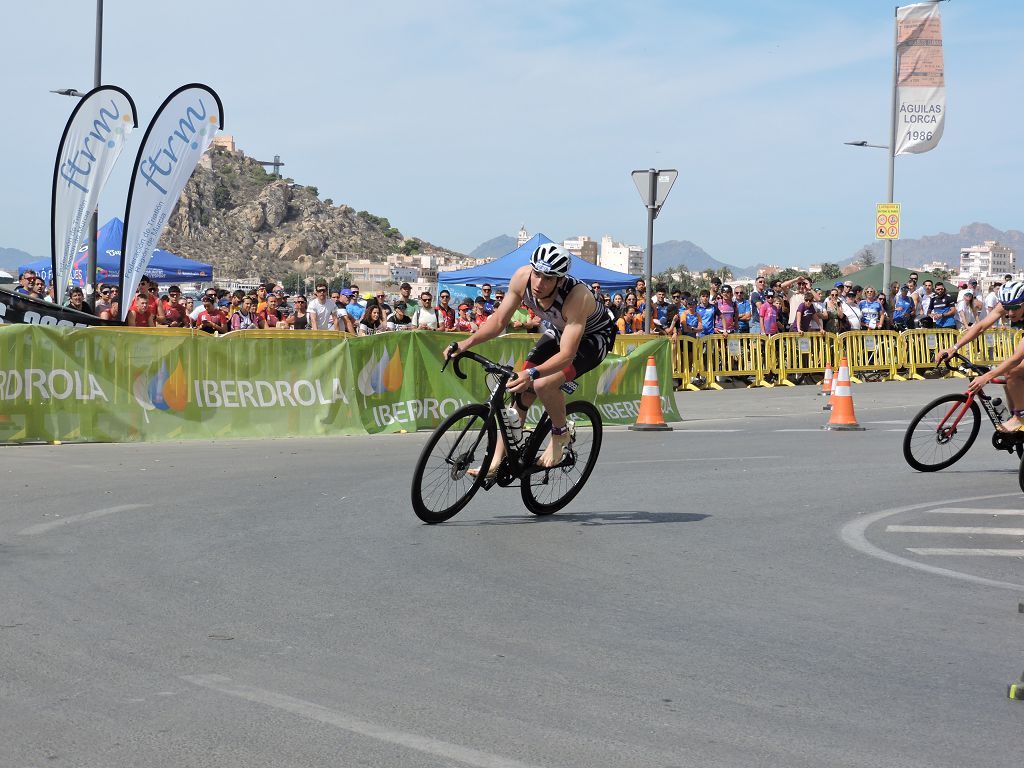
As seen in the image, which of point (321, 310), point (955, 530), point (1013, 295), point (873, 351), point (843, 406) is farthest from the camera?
point (873, 351)

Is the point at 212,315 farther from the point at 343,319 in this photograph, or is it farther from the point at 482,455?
the point at 482,455

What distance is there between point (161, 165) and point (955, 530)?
1299 centimetres

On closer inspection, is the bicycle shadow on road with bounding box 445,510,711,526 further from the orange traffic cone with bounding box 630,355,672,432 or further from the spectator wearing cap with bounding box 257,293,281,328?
the spectator wearing cap with bounding box 257,293,281,328

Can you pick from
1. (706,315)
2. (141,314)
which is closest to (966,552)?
(141,314)

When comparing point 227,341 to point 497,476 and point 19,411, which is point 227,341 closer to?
point 19,411

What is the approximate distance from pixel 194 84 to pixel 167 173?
4.33ft

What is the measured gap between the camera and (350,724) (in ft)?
14.1

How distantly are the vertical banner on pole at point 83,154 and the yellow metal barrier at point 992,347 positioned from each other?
2036 cm

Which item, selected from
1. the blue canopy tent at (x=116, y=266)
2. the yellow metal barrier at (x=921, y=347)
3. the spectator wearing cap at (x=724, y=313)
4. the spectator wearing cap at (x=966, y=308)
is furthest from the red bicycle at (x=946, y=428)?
the blue canopy tent at (x=116, y=266)

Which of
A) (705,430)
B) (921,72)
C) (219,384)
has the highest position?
(921,72)

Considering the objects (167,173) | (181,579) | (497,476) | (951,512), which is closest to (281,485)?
(497,476)

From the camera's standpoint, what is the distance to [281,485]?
10664 mm

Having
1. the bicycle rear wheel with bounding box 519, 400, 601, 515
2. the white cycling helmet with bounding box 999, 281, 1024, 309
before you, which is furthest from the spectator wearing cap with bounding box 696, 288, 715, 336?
the bicycle rear wheel with bounding box 519, 400, 601, 515

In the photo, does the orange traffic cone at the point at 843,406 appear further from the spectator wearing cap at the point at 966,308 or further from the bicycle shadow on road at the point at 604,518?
the spectator wearing cap at the point at 966,308
